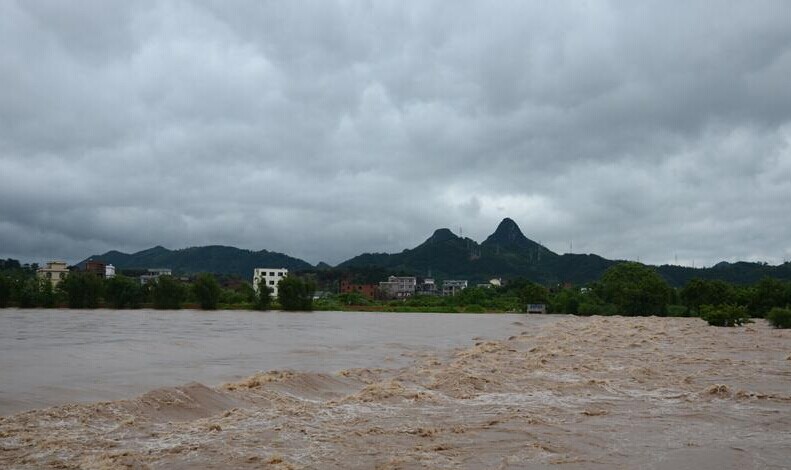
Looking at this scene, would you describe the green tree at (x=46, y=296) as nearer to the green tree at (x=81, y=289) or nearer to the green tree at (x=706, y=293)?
the green tree at (x=81, y=289)

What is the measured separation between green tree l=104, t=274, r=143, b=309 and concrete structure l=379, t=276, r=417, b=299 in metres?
67.9

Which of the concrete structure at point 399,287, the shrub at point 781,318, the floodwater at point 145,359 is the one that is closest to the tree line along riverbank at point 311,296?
the shrub at point 781,318

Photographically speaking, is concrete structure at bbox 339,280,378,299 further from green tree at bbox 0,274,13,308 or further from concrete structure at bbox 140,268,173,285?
green tree at bbox 0,274,13,308

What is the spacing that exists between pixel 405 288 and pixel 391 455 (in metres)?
156

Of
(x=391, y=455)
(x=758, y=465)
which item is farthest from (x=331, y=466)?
(x=758, y=465)

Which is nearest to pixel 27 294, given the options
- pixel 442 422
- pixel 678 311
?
pixel 678 311

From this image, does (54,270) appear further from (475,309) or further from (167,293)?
(475,309)

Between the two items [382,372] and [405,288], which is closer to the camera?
[382,372]

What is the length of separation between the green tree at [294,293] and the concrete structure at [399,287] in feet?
187

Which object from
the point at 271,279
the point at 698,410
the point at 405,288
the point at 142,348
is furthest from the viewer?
the point at 405,288

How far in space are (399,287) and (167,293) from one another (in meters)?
77.9

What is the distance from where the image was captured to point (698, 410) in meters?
11.8

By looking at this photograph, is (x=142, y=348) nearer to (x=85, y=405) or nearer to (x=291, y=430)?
(x=85, y=405)

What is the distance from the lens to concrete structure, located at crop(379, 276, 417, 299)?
153825 mm
